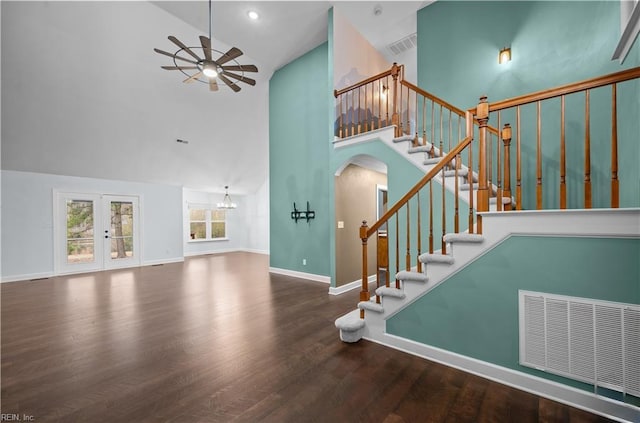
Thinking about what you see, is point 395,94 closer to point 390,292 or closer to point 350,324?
point 390,292

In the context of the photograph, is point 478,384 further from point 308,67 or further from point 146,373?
point 308,67

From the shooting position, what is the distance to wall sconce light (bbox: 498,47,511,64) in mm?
3948

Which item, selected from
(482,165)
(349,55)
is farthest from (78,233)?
(482,165)

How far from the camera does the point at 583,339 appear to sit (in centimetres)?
183

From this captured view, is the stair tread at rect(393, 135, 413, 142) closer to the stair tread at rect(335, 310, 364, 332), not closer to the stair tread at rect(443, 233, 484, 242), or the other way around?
the stair tread at rect(443, 233, 484, 242)

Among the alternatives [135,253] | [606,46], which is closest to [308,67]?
[606,46]

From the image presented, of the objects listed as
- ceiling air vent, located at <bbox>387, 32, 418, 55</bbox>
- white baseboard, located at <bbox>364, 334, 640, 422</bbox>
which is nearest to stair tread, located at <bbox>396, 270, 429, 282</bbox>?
white baseboard, located at <bbox>364, 334, 640, 422</bbox>

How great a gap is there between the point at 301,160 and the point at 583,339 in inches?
199

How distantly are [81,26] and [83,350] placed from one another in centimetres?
500

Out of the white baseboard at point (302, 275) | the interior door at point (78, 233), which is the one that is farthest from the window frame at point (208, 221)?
the white baseboard at point (302, 275)

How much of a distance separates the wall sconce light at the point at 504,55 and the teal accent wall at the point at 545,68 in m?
0.07

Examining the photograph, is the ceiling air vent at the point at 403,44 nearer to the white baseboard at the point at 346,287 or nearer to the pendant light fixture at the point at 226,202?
the white baseboard at the point at 346,287

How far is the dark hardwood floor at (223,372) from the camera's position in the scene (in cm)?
181
